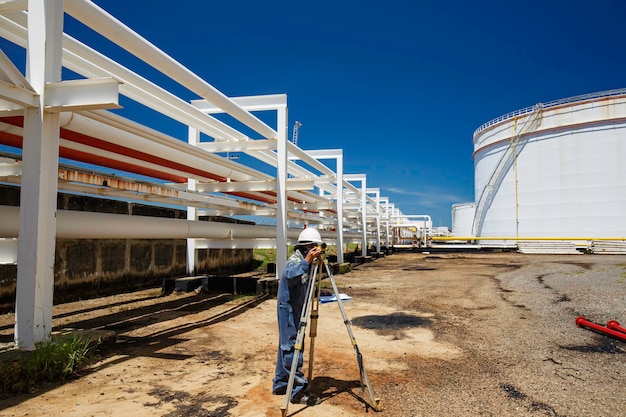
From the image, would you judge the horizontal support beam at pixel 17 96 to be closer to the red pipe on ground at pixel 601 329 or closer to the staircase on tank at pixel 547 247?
the red pipe on ground at pixel 601 329

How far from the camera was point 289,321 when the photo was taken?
3.90 metres

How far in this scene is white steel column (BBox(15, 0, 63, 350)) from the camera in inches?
168

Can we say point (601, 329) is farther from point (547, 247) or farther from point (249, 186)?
point (547, 247)

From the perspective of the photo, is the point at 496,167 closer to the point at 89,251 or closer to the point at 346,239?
the point at 346,239

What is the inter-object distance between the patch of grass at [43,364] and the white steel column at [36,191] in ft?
0.78

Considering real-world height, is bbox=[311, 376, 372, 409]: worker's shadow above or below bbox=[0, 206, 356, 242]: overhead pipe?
below

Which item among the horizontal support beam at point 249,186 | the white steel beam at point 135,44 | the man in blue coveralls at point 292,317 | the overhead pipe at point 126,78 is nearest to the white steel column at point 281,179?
the horizontal support beam at point 249,186

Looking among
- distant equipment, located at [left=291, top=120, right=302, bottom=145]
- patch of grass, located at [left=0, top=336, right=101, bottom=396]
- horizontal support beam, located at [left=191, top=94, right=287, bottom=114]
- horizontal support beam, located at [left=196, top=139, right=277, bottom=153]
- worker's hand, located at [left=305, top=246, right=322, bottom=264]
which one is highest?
distant equipment, located at [left=291, top=120, right=302, bottom=145]

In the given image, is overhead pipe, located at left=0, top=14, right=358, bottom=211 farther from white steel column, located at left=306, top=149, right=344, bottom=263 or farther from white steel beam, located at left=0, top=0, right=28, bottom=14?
white steel column, located at left=306, top=149, right=344, bottom=263

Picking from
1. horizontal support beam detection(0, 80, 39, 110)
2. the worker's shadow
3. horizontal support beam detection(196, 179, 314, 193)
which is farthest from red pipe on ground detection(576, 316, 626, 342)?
horizontal support beam detection(0, 80, 39, 110)

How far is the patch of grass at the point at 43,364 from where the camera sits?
3.74 m

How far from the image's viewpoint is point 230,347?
5.49m

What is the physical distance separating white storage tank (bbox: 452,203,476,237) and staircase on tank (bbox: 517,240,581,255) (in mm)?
14235

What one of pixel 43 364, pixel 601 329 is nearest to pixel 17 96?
pixel 43 364
